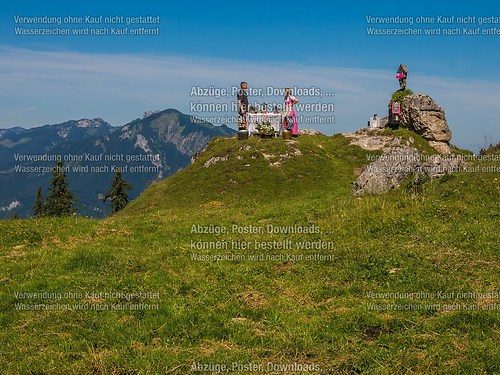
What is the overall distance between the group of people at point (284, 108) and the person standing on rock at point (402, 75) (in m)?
14.8

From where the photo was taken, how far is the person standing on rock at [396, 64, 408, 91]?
174 ft

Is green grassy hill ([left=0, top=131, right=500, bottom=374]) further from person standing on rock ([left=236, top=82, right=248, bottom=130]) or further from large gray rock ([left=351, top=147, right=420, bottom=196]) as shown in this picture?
person standing on rock ([left=236, top=82, right=248, bottom=130])

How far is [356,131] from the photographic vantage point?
2085 inches

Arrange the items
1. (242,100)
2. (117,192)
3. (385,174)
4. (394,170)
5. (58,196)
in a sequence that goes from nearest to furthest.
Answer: (385,174) → (394,170) → (242,100) → (58,196) → (117,192)

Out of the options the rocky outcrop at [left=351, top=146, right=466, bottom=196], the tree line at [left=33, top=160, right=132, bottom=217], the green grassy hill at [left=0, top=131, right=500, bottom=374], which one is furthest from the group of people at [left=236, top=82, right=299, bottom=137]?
the tree line at [left=33, top=160, right=132, bottom=217]

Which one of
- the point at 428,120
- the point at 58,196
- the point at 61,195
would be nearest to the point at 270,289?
the point at 428,120

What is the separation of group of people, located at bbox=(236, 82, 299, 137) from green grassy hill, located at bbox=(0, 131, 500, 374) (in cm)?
2575

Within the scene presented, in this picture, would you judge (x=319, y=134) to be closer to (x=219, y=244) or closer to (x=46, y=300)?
(x=219, y=244)

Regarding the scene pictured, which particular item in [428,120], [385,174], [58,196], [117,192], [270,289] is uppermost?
[428,120]

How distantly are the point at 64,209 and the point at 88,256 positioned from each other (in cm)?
6801

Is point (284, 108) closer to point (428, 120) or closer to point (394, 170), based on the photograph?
point (428, 120)

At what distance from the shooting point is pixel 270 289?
521 inches

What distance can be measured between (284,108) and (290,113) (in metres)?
0.86

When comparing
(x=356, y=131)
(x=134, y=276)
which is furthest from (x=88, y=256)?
(x=356, y=131)
